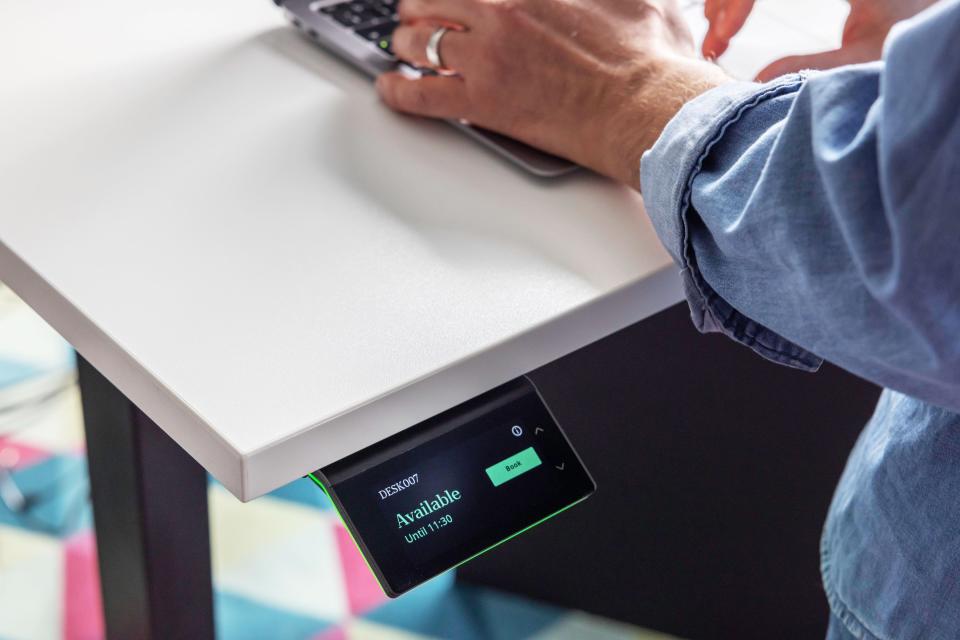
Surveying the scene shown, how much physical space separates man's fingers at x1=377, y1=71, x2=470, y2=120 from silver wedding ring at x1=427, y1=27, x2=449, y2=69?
0.09 feet

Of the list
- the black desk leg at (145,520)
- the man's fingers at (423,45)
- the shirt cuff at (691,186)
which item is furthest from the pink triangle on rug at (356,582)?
the shirt cuff at (691,186)

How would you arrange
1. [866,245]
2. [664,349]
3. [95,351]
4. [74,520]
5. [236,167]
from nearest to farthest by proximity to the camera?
[866,245]
[95,351]
[236,167]
[664,349]
[74,520]

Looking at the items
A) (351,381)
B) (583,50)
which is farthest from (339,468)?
(583,50)

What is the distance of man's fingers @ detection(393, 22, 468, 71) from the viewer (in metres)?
0.74

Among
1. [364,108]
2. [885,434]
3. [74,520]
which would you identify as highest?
[364,108]

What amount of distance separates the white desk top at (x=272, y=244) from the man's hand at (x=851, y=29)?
150 millimetres

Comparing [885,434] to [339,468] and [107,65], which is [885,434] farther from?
[107,65]

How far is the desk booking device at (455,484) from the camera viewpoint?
0.57 meters

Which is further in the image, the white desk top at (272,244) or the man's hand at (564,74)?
the man's hand at (564,74)

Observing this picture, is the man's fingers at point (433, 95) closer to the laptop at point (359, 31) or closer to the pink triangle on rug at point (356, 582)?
the laptop at point (359, 31)

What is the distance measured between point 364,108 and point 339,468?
0.28 metres

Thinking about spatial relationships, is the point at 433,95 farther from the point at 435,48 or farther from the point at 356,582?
the point at 356,582

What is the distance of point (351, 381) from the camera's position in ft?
1.72

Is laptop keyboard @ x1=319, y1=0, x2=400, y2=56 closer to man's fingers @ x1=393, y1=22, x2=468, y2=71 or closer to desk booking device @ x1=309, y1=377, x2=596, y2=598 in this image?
man's fingers @ x1=393, y1=22, x2=468, y2=71
